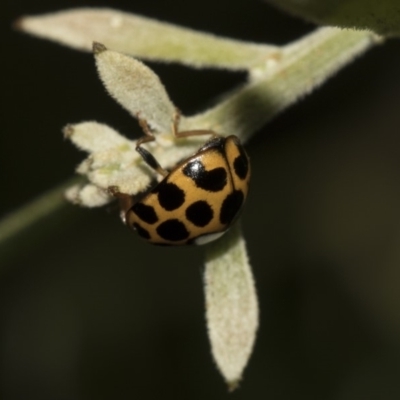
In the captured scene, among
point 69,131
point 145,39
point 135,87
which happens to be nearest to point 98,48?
point 135,87

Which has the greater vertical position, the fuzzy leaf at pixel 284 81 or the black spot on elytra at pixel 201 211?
the fuzzy leaf at pixel 284 81

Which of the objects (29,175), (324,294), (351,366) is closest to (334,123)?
(324,294)

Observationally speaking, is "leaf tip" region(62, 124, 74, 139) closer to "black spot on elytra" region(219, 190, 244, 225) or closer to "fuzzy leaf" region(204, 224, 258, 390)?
"black spot on elytra" region(219, 190, 244, 225)

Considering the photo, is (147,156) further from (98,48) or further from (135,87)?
(98,48)

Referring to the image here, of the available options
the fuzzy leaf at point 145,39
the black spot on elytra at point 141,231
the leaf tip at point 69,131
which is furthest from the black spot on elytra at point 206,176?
the fuzzy leaf at point 145,39

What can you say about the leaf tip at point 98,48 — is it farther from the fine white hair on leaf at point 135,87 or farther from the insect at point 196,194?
the insect at point 196,194

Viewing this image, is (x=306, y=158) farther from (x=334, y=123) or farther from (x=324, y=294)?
(x=324, y=294)
